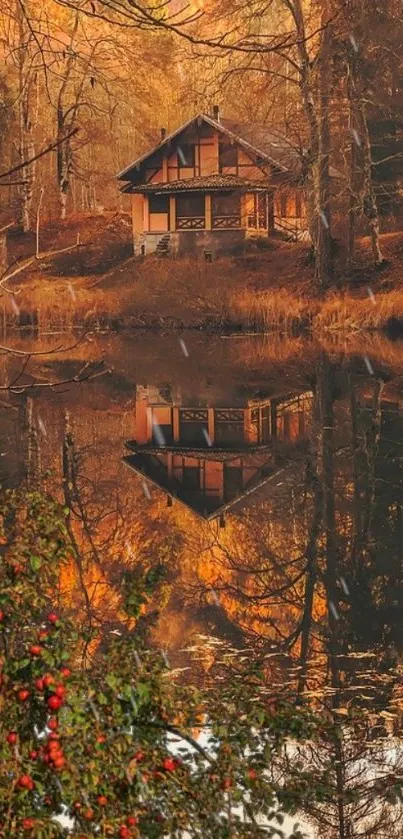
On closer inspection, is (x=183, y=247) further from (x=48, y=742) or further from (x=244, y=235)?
(x=48, y=742)

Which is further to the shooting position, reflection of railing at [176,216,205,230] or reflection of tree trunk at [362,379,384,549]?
reflection of railing at [176,216,205,230]

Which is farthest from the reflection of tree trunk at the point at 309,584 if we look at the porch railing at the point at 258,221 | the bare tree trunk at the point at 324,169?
the porch railing at the point at 258,221

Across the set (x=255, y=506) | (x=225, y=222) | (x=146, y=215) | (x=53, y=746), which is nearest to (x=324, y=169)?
(x=225, y=222)

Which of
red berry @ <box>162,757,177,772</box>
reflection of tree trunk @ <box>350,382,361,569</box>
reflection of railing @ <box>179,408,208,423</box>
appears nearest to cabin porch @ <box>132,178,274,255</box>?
reflection of railing @ <box>179,408,208,423</box>

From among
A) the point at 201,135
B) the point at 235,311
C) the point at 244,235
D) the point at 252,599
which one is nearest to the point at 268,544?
the point at 252,599

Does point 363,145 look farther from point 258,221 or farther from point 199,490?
point 199,490

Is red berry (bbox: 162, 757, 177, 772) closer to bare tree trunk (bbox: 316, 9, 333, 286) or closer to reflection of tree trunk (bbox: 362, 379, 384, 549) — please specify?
reflection of tree trunk (bbox: 362, 379, 384, 549)

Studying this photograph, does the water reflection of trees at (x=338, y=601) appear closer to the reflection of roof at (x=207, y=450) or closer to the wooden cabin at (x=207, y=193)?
the reflection of roof at (x=207, y=450)
